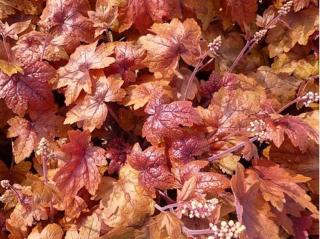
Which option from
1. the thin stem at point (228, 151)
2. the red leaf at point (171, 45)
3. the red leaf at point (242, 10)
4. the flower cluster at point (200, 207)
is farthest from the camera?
the red leaf at point (242, 10)

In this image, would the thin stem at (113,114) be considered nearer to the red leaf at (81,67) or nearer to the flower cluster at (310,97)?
the red leaf at (81,67)

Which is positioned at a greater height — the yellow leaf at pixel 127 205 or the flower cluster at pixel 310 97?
the flower cluster at pixel 310 97

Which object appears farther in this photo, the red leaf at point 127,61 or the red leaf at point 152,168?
the red leaf at point 127,61

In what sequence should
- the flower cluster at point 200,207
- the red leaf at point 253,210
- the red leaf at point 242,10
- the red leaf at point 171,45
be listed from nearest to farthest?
1. the flower cluster at point 200,207
2. the red leaf at point 253,210
3. the red leaf at point 171,45
4. the red leaf at point 242,10

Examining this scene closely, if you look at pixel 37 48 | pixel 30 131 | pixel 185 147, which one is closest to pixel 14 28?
pixel 37 48

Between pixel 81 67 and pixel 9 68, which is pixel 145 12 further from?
pixel 9 68

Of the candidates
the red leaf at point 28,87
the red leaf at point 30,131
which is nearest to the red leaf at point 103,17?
the red leaf at point 28,87

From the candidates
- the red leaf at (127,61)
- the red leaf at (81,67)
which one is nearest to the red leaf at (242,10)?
the red leaf at (127,61)

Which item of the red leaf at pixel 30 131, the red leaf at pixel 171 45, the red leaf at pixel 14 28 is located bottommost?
the red leaf at pixel 30 131

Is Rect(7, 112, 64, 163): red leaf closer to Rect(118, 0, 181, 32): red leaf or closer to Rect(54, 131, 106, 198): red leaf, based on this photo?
Rect(54, 131, 106, 198): red leaf
